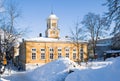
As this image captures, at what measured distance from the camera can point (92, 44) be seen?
62031mm

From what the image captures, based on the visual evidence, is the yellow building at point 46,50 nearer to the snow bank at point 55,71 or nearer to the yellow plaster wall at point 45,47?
the yellow plaster wall at point 45,47

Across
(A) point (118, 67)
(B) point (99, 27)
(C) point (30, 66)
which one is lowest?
(C) point (30, 66)

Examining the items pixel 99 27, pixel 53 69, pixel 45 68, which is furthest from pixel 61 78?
pixel 99 27

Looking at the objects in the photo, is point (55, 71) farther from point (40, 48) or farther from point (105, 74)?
point (40, 48)

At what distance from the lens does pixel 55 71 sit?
30938 mm

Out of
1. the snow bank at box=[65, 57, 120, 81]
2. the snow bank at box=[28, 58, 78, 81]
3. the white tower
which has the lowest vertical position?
the snow bank at box=[28, 58, 78, 81]

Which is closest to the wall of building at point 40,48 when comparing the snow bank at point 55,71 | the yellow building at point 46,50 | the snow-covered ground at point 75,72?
the yellow building at point 46,50

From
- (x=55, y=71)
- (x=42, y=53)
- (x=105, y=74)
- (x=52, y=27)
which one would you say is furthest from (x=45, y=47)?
(x=105, y=74)

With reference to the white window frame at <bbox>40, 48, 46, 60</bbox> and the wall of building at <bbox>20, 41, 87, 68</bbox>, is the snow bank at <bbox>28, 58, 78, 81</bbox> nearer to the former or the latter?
the wall of building at <bbox>20, 41, 87, 68</bbox>

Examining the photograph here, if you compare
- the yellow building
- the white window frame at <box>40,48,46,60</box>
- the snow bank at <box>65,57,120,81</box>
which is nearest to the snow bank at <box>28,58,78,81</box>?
the snow bank at <box>65,57,120,81</box>

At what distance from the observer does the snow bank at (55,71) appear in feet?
92.8

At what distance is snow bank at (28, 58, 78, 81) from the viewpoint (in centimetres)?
2828

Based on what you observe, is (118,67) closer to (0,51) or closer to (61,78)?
(61,78)

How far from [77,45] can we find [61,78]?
82.5 ft
